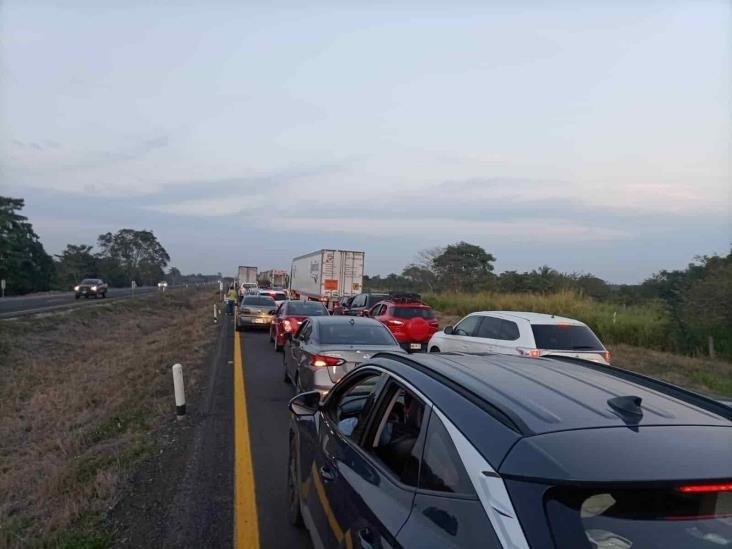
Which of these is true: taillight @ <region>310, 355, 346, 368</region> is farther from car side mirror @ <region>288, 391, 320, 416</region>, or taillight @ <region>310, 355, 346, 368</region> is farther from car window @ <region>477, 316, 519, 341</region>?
car window @ <region>477, 316, 519, 341</region>

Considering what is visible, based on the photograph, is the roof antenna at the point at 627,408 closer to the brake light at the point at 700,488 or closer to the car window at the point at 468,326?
the brake light at the point at 700,488

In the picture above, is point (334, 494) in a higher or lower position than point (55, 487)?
higher

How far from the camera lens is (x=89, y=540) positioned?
5059 mm

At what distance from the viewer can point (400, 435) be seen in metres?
Result: 3.37

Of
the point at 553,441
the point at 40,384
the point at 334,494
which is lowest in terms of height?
the point at 40,384

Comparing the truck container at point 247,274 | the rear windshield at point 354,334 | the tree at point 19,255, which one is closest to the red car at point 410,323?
the rear windshield at point 354,334

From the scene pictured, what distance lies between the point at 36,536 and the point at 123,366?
13.9 m

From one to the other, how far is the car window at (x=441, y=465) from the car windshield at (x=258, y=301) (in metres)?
24.0

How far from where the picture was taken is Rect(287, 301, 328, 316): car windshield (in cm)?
1833

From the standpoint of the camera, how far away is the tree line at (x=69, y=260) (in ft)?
227

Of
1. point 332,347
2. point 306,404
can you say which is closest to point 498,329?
point 332,347

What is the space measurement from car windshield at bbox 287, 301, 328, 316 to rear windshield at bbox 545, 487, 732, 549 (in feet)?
53.3

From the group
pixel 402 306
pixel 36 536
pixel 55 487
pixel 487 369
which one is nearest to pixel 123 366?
pixel 402 306

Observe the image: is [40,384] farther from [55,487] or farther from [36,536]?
[36,536]
